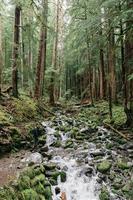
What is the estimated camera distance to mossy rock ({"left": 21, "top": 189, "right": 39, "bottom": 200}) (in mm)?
Result: 7755

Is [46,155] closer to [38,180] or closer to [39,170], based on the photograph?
[39,170]

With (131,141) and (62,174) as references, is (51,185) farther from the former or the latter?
(131,141)

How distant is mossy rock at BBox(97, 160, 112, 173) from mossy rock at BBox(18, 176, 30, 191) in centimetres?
265

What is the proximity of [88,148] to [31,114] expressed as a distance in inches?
194

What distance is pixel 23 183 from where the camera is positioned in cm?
834

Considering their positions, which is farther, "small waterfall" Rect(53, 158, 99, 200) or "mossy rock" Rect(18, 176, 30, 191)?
"small waterfall" Rect(53, 158, 99, 200)

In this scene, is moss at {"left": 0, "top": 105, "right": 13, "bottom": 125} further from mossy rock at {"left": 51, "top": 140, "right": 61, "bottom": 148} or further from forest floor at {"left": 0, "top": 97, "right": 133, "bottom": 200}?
mossy rock at {"left": 51, "top": 140, "right": 61, "bottom": 148}

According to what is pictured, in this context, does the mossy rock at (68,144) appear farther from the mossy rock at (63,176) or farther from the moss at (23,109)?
the mossy rock at (63,176)

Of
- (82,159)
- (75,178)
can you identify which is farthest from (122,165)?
(75,178)

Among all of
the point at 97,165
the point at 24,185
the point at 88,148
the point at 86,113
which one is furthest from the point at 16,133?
the point at 86,113

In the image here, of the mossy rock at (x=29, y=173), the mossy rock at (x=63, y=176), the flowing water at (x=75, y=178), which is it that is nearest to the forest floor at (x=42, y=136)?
the flowing water at (x=75, y=178)

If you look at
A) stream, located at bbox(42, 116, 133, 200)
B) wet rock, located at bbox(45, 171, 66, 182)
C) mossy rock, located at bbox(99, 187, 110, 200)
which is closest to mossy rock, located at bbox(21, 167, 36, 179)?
wet rock, located at bbox(45, 171, 66, 182)

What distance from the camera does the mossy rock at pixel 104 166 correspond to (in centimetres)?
1034

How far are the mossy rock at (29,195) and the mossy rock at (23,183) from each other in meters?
0.22
